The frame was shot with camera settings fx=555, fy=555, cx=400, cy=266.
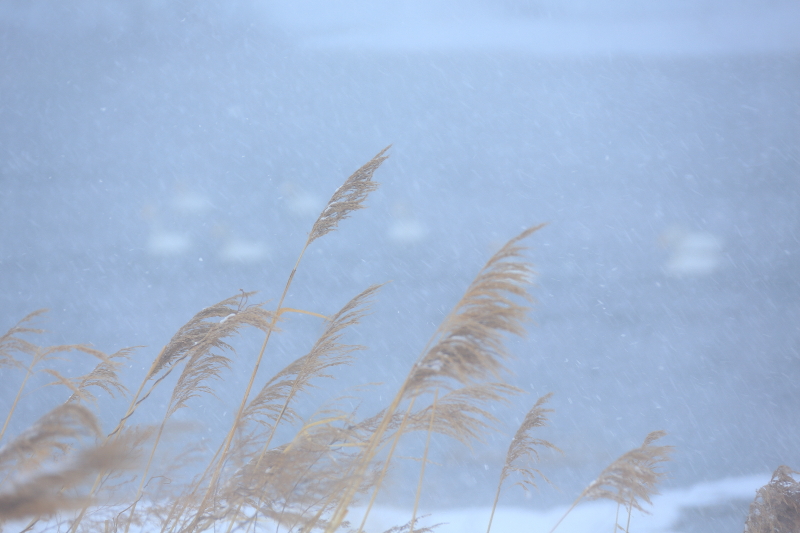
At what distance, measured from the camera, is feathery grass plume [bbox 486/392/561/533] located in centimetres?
337

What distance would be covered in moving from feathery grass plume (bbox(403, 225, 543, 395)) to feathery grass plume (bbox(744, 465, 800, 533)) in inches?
128

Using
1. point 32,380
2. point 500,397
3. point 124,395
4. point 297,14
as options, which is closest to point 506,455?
point 500,397

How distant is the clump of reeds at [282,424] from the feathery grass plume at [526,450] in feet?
0.04

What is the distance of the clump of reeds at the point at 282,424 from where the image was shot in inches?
46.3

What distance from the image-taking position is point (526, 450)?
3.37m

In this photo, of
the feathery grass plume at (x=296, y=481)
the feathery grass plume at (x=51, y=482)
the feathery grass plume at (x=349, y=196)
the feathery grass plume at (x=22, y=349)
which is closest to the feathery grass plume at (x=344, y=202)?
the feathery grass plume at (x=349, y=196)

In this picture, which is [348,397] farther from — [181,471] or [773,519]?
[773,519]

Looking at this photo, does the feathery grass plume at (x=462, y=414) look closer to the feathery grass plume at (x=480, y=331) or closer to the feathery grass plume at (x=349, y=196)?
the feathery grass plume at (x=480, y=331)

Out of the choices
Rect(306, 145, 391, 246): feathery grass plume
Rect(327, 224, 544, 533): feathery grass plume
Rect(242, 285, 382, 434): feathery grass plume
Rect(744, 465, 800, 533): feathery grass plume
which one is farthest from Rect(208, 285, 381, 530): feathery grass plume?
Rect(744, 465, 800, 533): feathery grass plume

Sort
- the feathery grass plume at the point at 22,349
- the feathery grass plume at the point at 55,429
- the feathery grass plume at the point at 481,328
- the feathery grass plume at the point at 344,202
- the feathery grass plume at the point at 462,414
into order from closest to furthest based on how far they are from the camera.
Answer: the feathery grass plume at the point at 55,429, the feathery grass plume at the point at 481,328, the feathery grass plume at the point at 462,414, the feathery grass plume at the point at 22,349, the feathery grass plume at the point at 344,202

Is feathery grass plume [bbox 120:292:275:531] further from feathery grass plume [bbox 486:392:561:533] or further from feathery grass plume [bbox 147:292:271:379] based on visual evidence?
feathery grass plume [bbox 486:392:561:533]

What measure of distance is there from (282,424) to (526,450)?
149 cm

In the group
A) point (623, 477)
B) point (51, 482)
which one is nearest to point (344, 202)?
point (623, 477)

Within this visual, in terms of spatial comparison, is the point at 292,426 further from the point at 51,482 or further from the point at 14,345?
the point at 51,482
